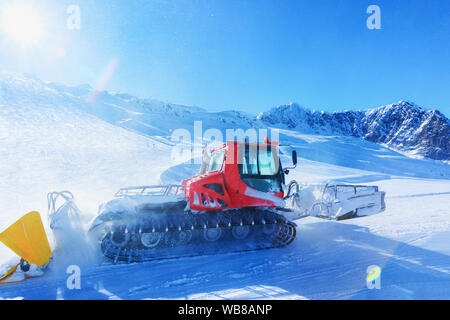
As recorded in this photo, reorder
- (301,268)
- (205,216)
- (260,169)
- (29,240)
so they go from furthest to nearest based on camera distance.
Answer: (260,169)
(205,216)
(301,268)
(29,240)

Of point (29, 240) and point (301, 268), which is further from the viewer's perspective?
point (301, 268)

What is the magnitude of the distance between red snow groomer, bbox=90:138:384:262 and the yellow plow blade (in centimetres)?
79

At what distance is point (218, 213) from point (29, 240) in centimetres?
336

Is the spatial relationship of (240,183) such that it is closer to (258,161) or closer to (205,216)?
(258,161)

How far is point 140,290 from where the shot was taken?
3676 mm

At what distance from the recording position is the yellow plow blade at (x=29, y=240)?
12.7 feet

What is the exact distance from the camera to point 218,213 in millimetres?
5121

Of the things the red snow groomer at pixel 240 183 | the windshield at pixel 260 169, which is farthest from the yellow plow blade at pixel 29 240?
the windshield at pixel 260 169

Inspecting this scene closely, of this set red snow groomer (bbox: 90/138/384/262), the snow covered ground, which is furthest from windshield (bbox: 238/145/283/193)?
the snow covered ground

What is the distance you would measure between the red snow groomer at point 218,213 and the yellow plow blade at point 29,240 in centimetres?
79

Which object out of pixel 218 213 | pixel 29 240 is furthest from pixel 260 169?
pixel 29 240

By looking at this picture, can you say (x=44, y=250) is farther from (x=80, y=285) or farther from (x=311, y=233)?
(x=311, y=233)

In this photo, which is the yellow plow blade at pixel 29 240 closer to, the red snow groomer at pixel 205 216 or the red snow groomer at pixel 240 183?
the red snow groomer at pixel 205 216
